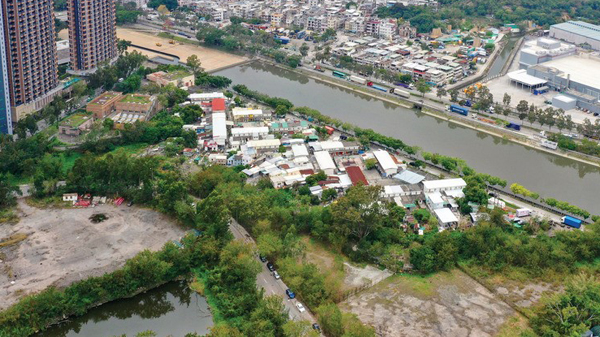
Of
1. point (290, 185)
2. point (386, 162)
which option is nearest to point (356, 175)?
point (386, 162)

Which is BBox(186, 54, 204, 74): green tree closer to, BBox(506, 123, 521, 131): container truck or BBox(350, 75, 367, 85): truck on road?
BBox(350, 75, 367, 85): truck on road

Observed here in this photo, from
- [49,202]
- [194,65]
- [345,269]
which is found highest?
[194,65]

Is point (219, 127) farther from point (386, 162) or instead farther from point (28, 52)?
point (28, 52)

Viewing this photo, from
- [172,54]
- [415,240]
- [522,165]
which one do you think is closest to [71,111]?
[172,54]

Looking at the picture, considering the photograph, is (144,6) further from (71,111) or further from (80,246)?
(80,246)

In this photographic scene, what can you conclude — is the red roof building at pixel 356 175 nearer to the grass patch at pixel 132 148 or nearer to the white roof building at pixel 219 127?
the white roof building at pixel 219 127
